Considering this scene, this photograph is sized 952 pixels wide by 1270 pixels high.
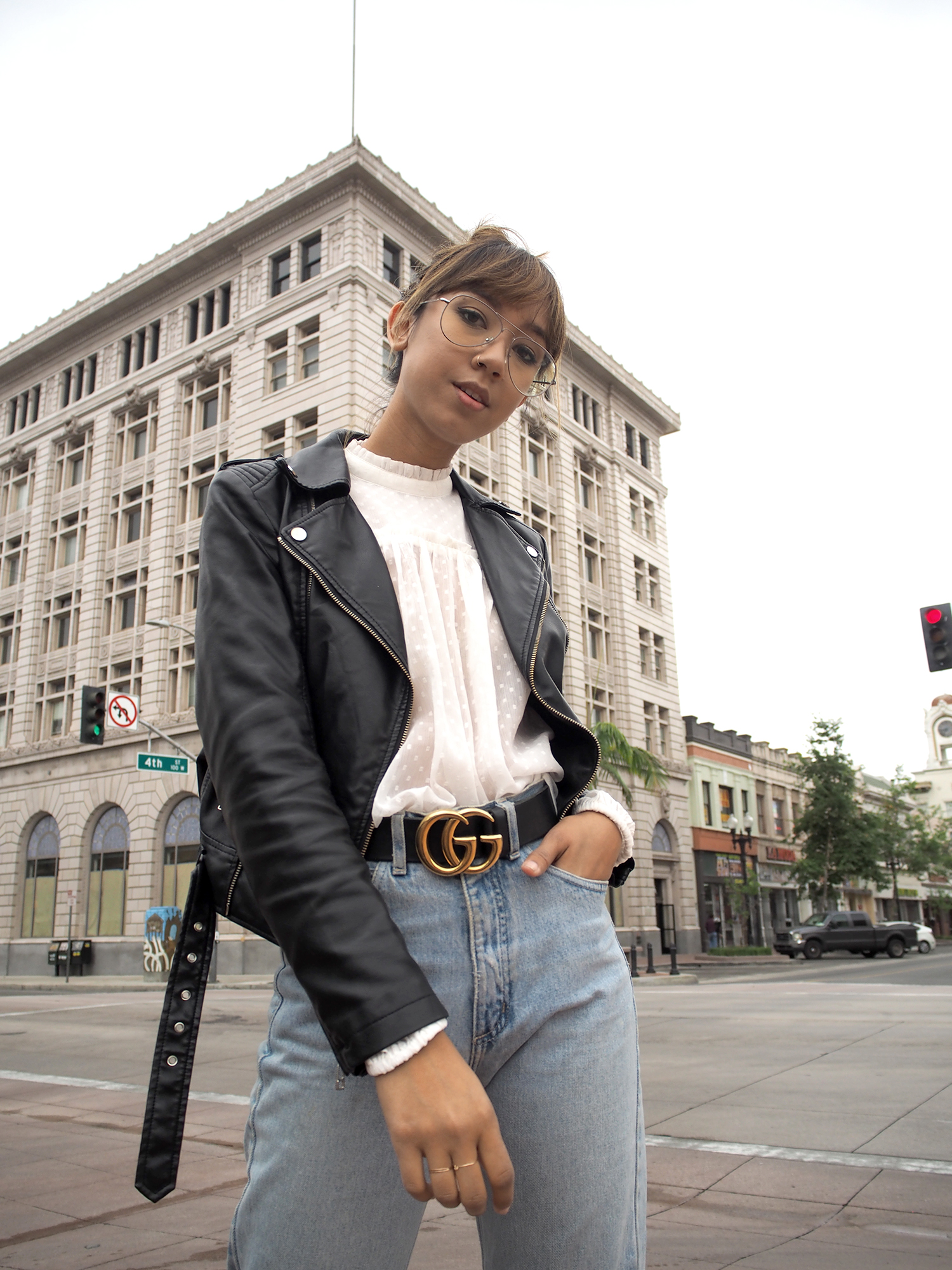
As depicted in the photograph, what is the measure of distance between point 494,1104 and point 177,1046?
51 centimetres

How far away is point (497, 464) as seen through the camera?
Answer: 3472 cm

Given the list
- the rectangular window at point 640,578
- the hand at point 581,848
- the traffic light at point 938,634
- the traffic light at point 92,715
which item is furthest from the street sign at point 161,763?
the rectangular window at point 640,578

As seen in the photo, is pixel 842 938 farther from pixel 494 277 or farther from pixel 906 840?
pixel 494 277

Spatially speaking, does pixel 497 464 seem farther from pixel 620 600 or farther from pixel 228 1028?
pixel 228 1028

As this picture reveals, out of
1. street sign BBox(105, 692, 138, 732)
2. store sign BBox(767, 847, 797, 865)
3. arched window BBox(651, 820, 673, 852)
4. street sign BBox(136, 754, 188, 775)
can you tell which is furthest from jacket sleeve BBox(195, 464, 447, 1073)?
store sign BBox(767, 847, 797, 865)

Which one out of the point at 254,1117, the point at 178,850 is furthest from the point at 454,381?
the point at 178,850

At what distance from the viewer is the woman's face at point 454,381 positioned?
1.79m

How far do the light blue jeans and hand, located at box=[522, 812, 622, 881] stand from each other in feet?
0.10

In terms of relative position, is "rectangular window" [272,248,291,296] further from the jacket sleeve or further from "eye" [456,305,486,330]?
the jacket sleeve

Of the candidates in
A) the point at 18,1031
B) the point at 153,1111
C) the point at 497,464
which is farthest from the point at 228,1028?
the point at 497,464

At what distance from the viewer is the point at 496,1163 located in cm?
118

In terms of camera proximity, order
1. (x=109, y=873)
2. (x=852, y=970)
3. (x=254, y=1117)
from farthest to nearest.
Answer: (x=109, y=873) < (x=852, y=970) < (x=254, y=1117)

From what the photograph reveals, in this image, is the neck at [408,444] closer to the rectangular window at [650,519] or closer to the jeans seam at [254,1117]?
the jeans seam at [254,1117]

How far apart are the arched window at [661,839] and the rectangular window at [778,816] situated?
12690 mm
